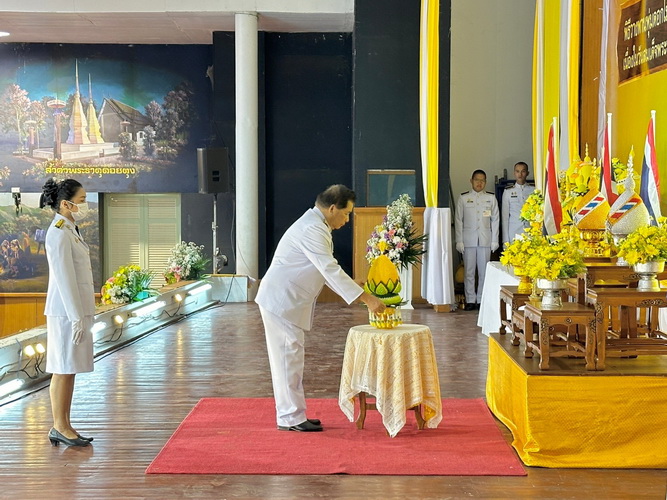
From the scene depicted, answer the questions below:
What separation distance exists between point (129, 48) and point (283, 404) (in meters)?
10.9

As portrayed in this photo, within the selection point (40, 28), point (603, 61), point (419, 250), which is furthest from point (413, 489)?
point (40, 28)

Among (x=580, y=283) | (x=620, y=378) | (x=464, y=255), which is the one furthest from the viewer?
(x=464, y=255)

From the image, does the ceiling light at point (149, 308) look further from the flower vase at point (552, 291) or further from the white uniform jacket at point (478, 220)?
the flower vase at point (552, 291)

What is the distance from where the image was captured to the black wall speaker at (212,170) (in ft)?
41.7

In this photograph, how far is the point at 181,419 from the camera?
572 centimetres

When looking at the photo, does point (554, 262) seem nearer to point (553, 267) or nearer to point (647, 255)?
point (553, 267)

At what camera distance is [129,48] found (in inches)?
584

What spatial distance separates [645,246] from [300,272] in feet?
6.46

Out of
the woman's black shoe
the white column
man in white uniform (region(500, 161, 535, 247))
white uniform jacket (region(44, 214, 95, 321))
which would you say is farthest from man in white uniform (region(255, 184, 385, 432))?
the white column

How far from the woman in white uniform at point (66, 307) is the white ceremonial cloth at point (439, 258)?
22.1ft

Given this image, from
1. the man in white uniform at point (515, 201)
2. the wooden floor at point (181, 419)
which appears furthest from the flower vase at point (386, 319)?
the man in white uniform at point (515, 201)

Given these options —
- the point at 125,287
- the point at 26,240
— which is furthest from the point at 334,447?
the point at 26,240

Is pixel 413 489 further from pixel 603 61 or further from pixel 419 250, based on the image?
pixel 419 250

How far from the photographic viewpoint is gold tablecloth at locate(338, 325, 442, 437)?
16.7 ft
